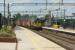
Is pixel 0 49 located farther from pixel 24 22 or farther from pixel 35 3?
pixel 24 22

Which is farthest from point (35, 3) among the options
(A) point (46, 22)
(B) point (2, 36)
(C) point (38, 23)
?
(A) point (46, 22)

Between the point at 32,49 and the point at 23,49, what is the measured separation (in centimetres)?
66

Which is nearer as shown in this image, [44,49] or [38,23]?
[44,49]

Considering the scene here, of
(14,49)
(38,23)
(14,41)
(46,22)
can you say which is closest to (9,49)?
(14,49)

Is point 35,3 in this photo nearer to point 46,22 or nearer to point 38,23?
point 38,23

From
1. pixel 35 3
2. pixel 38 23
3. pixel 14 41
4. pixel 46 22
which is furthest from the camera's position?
pixel 46 22

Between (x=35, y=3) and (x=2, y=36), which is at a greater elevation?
(x=35, y=3)

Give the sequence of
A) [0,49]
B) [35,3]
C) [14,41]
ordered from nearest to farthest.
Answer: [0,49] < [14,41] < [35,3]

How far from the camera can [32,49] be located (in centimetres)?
2083

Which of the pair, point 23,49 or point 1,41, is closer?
point 23,49

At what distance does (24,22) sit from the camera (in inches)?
5359

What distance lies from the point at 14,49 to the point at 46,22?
369 ft

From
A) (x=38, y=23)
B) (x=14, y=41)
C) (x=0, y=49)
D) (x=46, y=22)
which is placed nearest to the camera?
(x=0, y=49)

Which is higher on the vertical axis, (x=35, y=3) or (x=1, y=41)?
(x=35, y=3)
